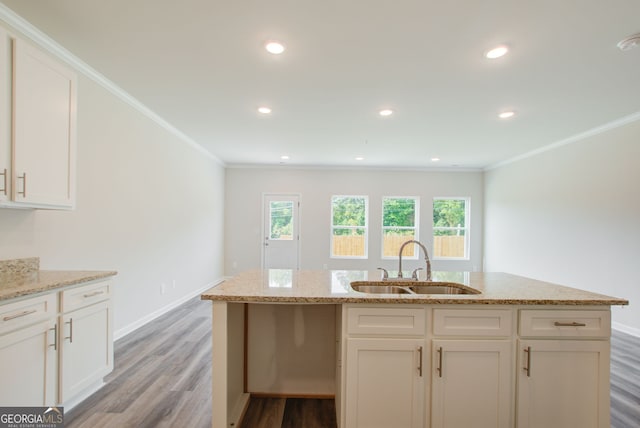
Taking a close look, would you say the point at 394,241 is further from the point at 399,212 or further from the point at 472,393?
the point at 472,393

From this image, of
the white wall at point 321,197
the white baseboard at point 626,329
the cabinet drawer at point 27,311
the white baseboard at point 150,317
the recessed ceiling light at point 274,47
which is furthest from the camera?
the white wall at point 321,197

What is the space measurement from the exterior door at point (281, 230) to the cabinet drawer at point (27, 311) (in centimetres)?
A: 485

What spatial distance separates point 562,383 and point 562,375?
4 centimetres

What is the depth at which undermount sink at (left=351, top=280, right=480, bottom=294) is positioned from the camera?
2037 millimetres

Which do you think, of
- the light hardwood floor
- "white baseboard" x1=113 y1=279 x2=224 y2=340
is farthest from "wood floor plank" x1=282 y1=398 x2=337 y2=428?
"white baseboard" x1=113 y1=279 x2=224 y2=340

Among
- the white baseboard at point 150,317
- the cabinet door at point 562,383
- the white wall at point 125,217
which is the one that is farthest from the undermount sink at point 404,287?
the white baseboard at point 150,317

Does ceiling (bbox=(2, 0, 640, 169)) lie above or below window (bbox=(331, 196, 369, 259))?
above

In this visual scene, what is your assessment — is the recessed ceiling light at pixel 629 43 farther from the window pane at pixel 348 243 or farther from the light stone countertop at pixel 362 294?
the window pane at pixel 348 243

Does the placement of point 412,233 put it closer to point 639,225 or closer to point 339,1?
point 639,225

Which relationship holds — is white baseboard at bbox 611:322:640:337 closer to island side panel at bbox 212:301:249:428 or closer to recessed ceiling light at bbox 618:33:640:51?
recessed ceiling light at bbox 618:33:640:51

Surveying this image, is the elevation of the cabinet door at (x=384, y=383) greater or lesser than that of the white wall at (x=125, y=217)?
lesser

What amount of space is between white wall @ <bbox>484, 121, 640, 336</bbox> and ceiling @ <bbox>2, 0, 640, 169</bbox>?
1.60 ft

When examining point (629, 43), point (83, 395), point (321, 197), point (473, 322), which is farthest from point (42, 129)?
point (321, 197)

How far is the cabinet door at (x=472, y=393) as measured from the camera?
1596mm
